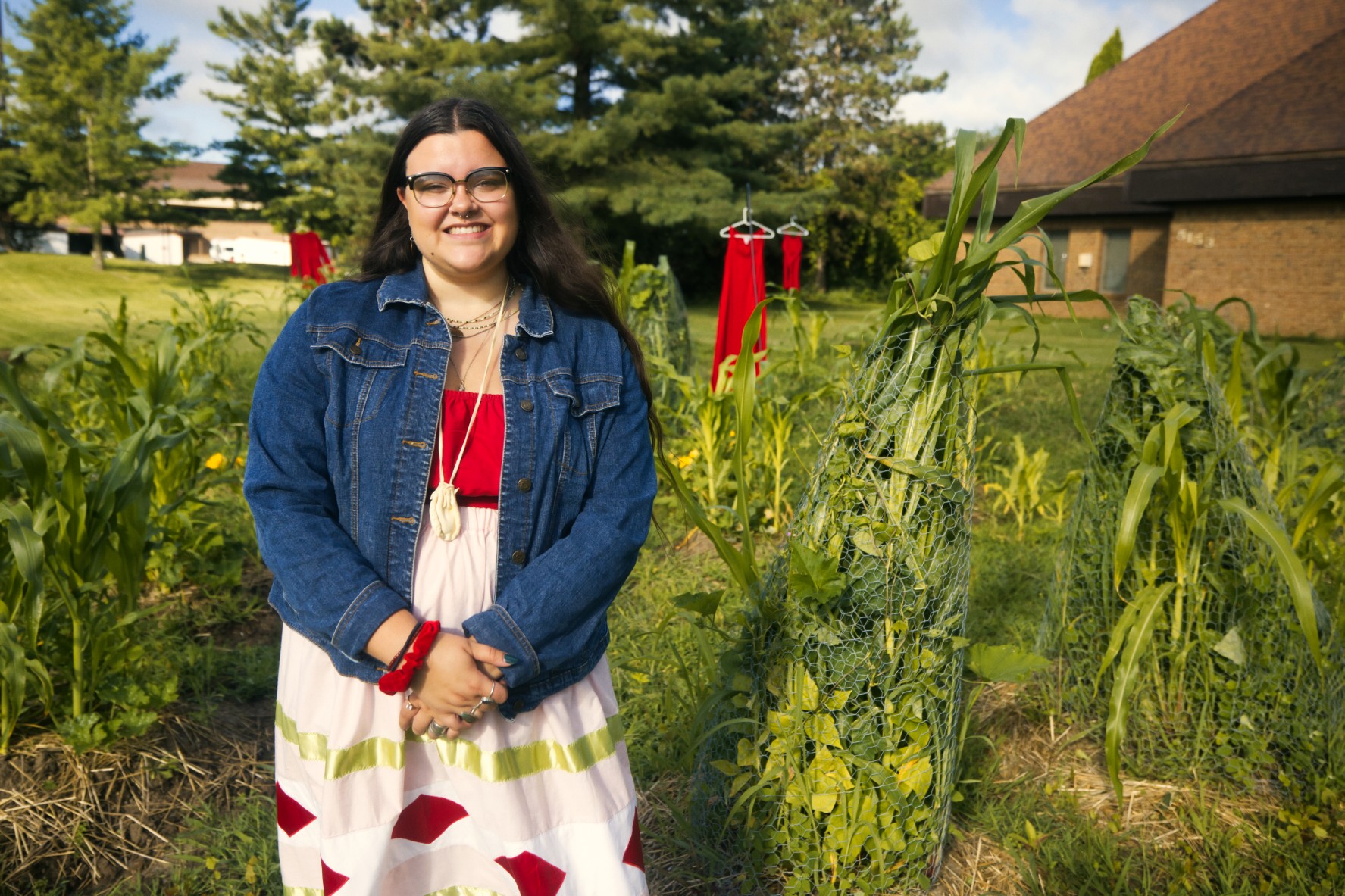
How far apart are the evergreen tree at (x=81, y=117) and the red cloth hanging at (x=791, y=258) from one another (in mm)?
17231

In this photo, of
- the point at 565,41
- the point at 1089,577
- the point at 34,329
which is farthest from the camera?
the point at 565,41

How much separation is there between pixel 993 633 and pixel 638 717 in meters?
1.25

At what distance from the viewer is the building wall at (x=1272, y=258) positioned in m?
12.8

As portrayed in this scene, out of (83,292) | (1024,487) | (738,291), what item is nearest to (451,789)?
(1024,487)

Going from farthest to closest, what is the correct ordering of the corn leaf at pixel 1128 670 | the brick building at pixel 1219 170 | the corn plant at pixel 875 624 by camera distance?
the brick building at pixel 1219 170
the corn leaf at pixel 1128 670
the corn plant at pixel 875 624

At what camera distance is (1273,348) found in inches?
129

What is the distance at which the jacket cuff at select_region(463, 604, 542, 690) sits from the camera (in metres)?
1.22

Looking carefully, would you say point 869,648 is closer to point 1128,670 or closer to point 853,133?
point 1128,670

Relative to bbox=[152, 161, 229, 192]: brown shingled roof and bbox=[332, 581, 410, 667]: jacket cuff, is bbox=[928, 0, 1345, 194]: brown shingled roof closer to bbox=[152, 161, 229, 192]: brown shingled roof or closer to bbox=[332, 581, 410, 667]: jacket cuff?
bbox=[332, 581, 410, 667]: jacket cuff

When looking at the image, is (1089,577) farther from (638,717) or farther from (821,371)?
(821,371)

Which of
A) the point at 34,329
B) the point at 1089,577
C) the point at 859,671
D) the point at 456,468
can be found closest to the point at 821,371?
the point at 1089,577

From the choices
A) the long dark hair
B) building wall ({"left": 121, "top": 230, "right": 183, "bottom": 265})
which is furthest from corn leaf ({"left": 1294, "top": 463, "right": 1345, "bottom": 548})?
building wall ({"left": 121, "top": 230, "right": 183, "bottom": 265})

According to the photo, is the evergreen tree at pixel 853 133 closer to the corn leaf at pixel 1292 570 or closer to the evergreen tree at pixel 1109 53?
the evergreen tree at pixel 1109 53

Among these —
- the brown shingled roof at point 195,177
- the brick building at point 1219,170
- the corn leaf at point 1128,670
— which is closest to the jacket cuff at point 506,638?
the corn leaf at point 1128,670
